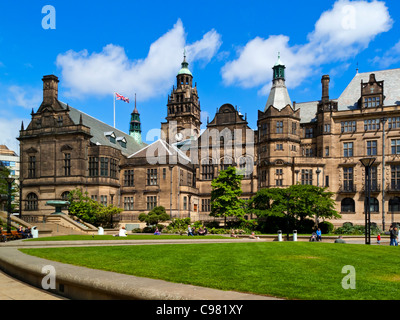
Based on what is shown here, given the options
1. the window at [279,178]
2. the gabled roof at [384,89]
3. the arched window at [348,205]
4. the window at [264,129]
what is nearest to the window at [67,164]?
the window at [264,129]

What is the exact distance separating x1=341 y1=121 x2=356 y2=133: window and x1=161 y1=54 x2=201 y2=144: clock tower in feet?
115

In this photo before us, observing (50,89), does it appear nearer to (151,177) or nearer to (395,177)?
(151,177)

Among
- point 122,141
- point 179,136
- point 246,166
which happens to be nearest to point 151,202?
point 122,141

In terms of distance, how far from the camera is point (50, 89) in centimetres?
5372

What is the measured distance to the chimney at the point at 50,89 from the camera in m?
53.7

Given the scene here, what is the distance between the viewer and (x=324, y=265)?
491 inches

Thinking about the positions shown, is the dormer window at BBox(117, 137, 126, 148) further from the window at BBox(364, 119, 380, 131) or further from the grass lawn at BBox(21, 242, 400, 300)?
the grass lawn at BBox(21, 242, 400, 300)

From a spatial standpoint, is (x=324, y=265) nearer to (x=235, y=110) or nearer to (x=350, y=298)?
(x=350, y=298)

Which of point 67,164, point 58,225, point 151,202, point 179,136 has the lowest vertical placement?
point 58,225

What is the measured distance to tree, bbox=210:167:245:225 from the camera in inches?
1781

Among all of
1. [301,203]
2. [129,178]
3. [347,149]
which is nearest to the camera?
[301,203]

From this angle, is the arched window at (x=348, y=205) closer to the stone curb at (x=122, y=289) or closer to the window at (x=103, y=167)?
the window at (x=103, y=167)

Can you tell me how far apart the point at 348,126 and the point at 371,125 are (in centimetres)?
312
